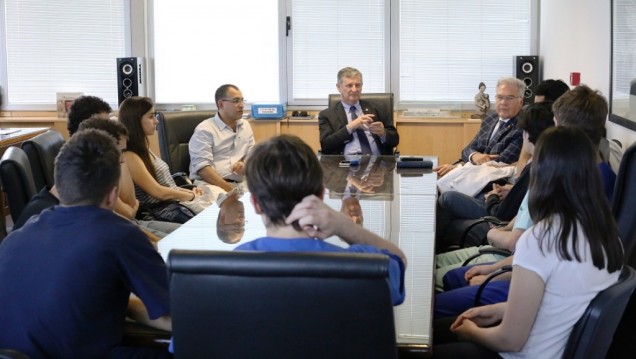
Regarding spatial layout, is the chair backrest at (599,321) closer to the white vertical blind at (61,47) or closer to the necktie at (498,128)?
the necktie at (498,128)

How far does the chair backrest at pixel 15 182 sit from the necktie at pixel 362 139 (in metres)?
3.33

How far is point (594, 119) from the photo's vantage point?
11.5 feet

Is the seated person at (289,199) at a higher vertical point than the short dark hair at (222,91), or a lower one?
lower

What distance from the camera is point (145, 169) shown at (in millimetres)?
4457

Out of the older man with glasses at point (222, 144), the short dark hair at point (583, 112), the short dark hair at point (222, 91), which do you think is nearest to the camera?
the short dark hair at point (583, 112)

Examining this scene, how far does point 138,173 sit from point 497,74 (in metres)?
4.52

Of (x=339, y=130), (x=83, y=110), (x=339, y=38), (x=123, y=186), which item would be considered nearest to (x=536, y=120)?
(x=123, y=186)

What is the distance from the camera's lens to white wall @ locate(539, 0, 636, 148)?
5.35m

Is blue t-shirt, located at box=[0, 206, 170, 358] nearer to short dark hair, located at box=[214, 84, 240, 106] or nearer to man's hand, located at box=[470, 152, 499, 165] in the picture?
short dark hair, located at box=[214, 84, 240, 106]

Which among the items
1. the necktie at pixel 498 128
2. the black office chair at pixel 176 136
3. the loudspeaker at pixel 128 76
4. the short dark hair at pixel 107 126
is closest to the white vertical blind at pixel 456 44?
the necktie at pixel 498 128

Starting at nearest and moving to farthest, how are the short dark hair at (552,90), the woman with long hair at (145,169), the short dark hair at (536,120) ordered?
the short dark hair at (536,120) → the woman with long hair at (145,169) → the short dark hair at (552,90)

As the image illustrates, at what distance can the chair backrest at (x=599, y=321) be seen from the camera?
6.88ft

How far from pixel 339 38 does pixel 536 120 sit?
4361mm

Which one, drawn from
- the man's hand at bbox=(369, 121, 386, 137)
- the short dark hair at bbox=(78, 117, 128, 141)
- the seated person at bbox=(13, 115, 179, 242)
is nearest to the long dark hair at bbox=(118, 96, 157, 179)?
the seated person at bbox=(13, 115, 179, 242)
